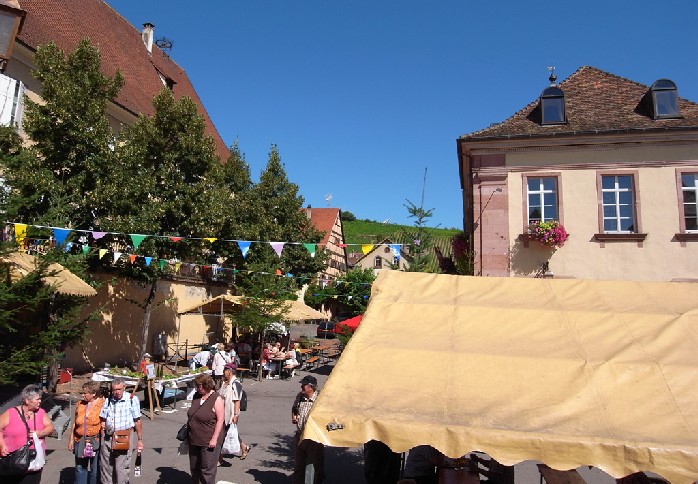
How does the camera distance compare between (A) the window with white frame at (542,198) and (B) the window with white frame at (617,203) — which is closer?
(B) the window with white frame at (617,203)

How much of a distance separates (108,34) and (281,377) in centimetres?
2003

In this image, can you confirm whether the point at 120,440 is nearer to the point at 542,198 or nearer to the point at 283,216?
the point at 542,198

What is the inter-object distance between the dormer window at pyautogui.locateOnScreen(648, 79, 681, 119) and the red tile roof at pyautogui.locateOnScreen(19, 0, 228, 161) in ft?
49.3

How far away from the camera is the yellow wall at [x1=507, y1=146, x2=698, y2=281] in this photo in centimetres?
1332

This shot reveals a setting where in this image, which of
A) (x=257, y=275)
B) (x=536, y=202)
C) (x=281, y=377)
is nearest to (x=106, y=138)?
(x=257, y=275)

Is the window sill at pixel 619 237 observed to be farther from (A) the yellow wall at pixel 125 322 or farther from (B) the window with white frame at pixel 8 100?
(B) the window with white frame at pixel 8 100

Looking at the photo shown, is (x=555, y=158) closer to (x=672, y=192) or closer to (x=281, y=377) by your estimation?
(x=672, y=192)

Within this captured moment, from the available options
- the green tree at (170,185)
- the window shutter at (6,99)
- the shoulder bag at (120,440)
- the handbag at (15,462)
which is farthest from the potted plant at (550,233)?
the window shutter at (6,99)

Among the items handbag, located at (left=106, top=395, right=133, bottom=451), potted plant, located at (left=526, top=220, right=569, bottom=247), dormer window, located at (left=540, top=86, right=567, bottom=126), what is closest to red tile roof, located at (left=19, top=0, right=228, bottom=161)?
dormer window, located at (left=540, top=86, right=567, bottom=126)

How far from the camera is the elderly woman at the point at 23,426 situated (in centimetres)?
546

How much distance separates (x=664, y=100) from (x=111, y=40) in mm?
25588

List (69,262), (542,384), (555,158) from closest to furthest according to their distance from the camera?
Result: (542,384), (69,262), (555,158)

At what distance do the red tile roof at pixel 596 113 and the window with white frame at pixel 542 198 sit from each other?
123cm

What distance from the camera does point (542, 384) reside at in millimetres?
4062
